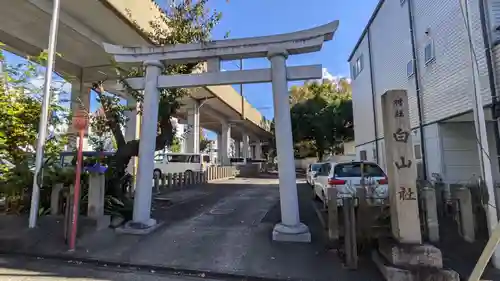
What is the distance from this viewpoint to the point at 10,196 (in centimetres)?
677

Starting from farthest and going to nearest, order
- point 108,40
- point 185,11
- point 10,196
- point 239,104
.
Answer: point 239,104 → point 108,40 → point 185,11 → point 10,196

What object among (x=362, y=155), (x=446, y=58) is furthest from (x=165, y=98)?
(x=362, y=155)

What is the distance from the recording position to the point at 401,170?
4.36 meters

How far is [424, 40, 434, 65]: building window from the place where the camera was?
8.72 metres

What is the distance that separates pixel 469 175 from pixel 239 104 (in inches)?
680

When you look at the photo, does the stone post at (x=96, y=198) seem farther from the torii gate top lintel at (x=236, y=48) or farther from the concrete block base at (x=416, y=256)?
the concrete block base at (x=416, y=256)

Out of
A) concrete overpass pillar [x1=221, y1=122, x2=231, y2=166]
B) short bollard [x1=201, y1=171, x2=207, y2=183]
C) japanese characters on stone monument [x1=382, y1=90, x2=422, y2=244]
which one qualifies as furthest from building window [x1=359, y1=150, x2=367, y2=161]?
concrete overpass pillar [x1=221, y1=122, x2=231, y2=166]

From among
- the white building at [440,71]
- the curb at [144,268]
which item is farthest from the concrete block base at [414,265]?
the white building at [440,71]

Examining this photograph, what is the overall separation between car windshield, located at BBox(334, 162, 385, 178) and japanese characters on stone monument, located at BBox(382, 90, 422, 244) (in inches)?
138

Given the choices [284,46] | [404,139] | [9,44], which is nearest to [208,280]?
[404,139]

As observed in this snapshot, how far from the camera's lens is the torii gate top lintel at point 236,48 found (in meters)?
5.94

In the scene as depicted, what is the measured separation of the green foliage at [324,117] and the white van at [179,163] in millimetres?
→ 11801

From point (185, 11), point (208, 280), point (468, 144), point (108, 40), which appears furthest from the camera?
point (108, 40)

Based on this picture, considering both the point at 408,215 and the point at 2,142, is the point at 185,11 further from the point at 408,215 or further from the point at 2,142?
the point at 408,215
